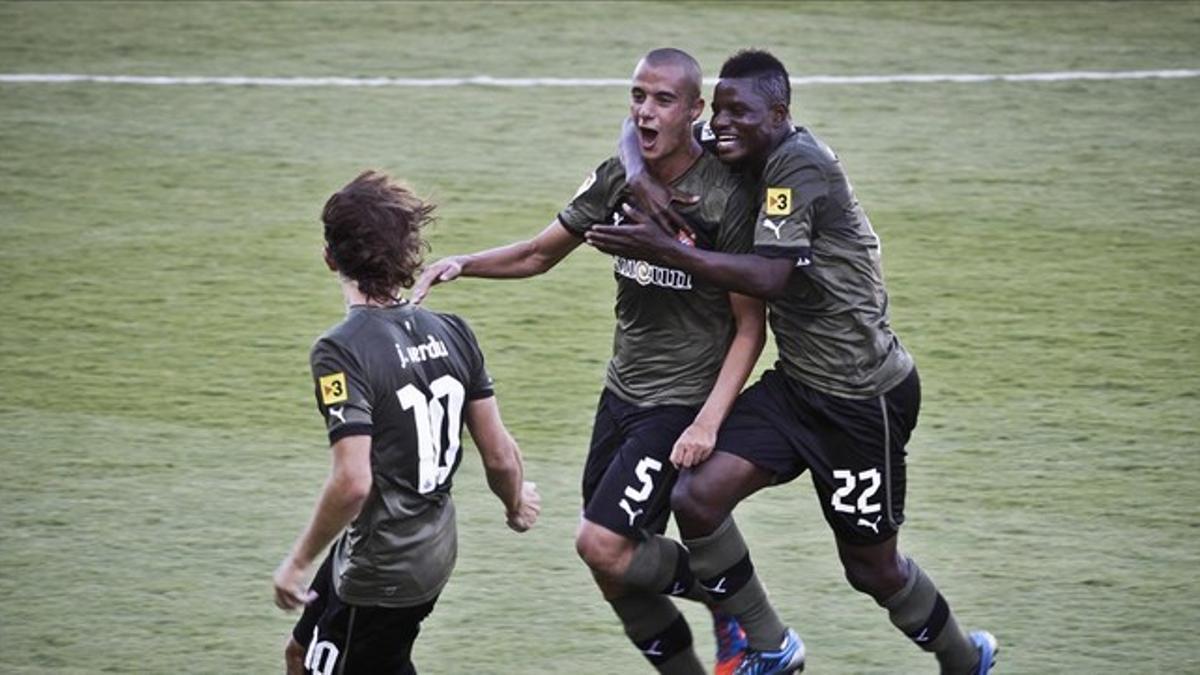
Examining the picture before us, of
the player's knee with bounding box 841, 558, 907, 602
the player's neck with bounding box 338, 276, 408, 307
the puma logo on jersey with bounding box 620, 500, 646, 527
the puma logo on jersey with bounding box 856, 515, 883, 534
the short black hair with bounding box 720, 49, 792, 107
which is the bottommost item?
the player's knee with bounding box 841, 558, 907, 602

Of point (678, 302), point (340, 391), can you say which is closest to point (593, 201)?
point (678, 302)

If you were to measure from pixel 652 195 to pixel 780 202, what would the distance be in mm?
424

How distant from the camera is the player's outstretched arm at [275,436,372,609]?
5.22 m

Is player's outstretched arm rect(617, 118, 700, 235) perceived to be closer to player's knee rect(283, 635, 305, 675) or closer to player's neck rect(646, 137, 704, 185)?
player's neck rect(646, 137, 704, 185)

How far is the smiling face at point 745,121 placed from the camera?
6.16m

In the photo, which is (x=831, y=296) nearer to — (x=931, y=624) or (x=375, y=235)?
(x=931, y=624)

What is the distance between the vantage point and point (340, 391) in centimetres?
534

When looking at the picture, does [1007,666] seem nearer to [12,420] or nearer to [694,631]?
[694,631]

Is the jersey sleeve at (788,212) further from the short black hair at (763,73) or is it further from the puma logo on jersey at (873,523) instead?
the puma logo on jersey at (873,523)

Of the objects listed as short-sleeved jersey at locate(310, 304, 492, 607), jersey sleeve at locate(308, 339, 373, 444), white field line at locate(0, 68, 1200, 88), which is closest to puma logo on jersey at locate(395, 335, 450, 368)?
short-sleeved jersey at locate(310, 304, 492, 607)

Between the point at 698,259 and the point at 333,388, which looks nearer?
the point at 333,388

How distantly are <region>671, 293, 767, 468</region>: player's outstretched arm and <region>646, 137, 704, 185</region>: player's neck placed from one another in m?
0.45

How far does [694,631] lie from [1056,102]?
27.7 ft

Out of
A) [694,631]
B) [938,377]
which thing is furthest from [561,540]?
[938,377]
